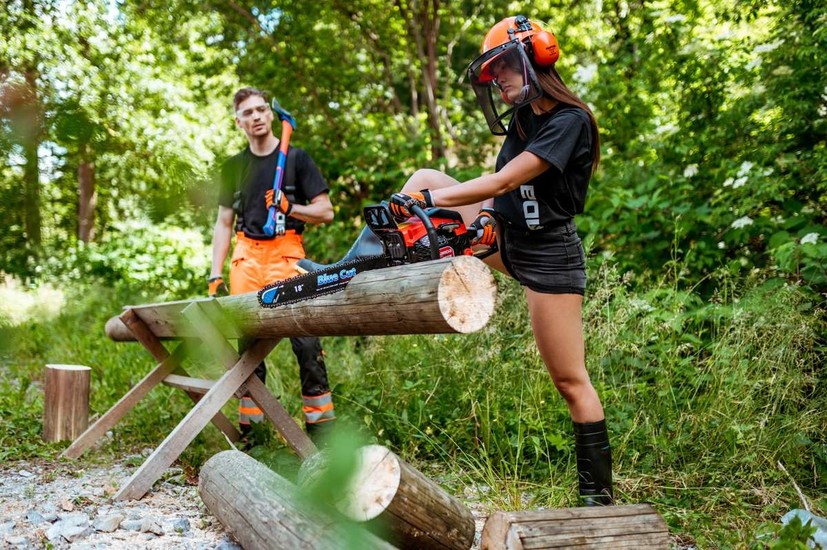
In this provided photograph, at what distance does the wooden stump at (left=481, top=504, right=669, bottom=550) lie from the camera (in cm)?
231

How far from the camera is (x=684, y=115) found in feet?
20.4

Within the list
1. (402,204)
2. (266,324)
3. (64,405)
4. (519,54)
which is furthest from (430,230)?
(64,405)

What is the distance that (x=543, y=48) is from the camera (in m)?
3.01

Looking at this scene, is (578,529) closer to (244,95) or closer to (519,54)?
(519,54)

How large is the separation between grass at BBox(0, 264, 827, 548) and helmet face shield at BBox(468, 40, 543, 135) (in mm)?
1650

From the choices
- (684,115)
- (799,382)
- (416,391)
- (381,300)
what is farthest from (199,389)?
(684,115)

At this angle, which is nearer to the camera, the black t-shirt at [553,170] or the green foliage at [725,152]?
the black t-shirt at [553,170]

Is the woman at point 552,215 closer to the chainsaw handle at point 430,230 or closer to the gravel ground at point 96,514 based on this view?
the chainsaw handle at point 430,230

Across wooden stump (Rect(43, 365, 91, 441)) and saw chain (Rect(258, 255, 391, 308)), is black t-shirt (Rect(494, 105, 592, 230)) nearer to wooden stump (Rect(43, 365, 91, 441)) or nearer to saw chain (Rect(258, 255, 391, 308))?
saw chain (Rect(258, 255, 391, 308))

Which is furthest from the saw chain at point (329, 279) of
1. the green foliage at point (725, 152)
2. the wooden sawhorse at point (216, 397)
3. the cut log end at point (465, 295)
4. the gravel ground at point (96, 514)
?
the green foliage at point (725, 152)

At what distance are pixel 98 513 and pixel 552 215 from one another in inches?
102

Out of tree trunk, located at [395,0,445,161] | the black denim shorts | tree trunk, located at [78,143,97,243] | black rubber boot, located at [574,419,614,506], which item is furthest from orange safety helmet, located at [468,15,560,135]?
tree trunk, located at [395,0,445,161]

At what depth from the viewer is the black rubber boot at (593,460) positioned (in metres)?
3.06

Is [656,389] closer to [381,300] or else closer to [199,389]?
[381,300]
